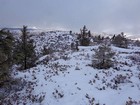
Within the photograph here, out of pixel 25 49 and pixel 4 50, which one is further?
pixel 25 49

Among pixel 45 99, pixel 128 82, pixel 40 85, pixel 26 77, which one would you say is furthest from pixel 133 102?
pixel 26 77

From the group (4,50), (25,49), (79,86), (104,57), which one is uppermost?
(4,50)

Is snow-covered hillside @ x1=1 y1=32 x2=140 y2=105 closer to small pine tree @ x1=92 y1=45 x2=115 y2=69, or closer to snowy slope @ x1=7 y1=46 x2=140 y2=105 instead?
snowy slope @ x1=7 y1=46 x2=140 y2=105

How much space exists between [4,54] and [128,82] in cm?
1303

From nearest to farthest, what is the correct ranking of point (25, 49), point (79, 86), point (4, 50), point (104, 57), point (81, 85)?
point (4, 50) → point (79, 86) → point (81, 85) → point (104, 57) → point (25, 49)

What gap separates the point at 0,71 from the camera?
19391 millimetres

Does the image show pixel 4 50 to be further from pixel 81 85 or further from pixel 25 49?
pixel 25 49

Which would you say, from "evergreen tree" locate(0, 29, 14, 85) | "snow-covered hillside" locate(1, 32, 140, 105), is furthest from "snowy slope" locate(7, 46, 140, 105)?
"evergreen tree" locate(0, 29, 14, 85)

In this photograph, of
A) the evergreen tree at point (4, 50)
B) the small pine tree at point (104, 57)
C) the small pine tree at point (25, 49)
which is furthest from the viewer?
the small pine tree at point (25, 49)

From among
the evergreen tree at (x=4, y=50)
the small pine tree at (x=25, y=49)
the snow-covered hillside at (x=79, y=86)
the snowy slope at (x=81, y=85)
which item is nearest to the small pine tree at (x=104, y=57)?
the snow-covered hillside at (x=79, y=86)

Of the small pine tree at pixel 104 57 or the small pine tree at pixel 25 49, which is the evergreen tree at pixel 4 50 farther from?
the small pine tree at pixel 25 49

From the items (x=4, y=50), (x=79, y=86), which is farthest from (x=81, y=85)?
(x=4, y=50)

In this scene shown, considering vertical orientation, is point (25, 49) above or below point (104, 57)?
above

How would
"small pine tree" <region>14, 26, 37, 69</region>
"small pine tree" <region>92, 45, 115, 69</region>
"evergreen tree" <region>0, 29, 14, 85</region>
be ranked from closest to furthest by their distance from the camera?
"evergreen tree" <region>0, 29, 14, 85</region> < "small pine tree" <region>92, 45, 115, 69</region> < "small pine tree" <region>14, 26, 37, 69</region>
